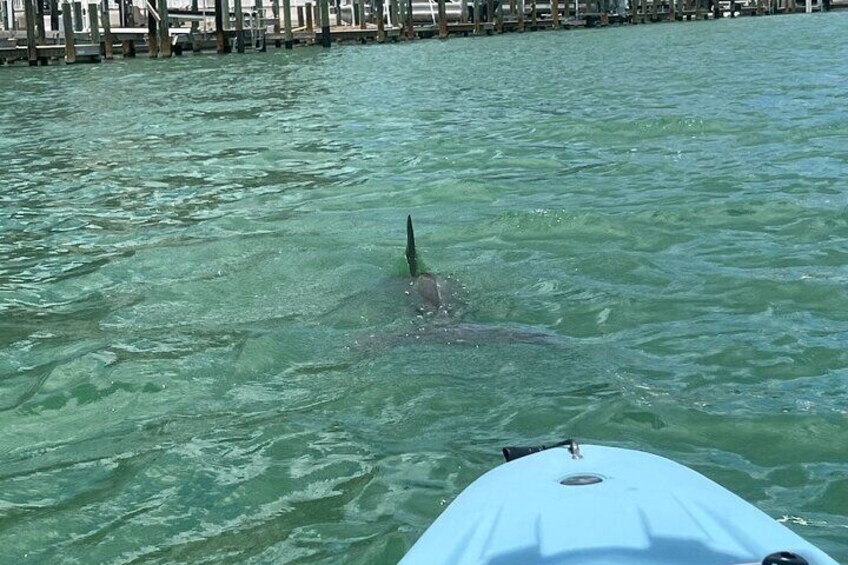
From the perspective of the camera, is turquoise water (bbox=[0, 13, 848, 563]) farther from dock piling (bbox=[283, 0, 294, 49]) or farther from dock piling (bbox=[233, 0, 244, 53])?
dock piling (bbox=[283, 0, 294, 49])

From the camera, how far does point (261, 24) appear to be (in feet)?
129

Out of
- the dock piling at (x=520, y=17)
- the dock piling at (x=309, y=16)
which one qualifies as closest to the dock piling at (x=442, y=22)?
the dock piling at (x=309, y=16)

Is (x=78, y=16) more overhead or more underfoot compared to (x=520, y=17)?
more overhead

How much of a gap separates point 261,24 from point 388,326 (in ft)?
111

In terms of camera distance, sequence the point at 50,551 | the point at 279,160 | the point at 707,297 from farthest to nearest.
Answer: the point at 279,160
the point at 707,297
the point at 50,551

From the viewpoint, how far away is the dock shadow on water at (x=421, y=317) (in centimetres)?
670

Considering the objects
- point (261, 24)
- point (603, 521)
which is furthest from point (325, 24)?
point (603, 521)

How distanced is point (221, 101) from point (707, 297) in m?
15.9

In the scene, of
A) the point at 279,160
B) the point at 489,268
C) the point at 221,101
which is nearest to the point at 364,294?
the point at 489,268

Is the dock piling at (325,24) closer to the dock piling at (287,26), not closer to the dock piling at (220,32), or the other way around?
the dock piling at (287,26)

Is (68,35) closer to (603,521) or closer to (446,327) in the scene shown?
(446,327)

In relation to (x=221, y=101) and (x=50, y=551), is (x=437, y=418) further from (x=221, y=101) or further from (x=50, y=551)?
(x=221, y=101)

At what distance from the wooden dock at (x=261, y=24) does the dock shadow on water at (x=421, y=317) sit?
90.1 feet

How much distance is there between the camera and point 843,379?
594cm
